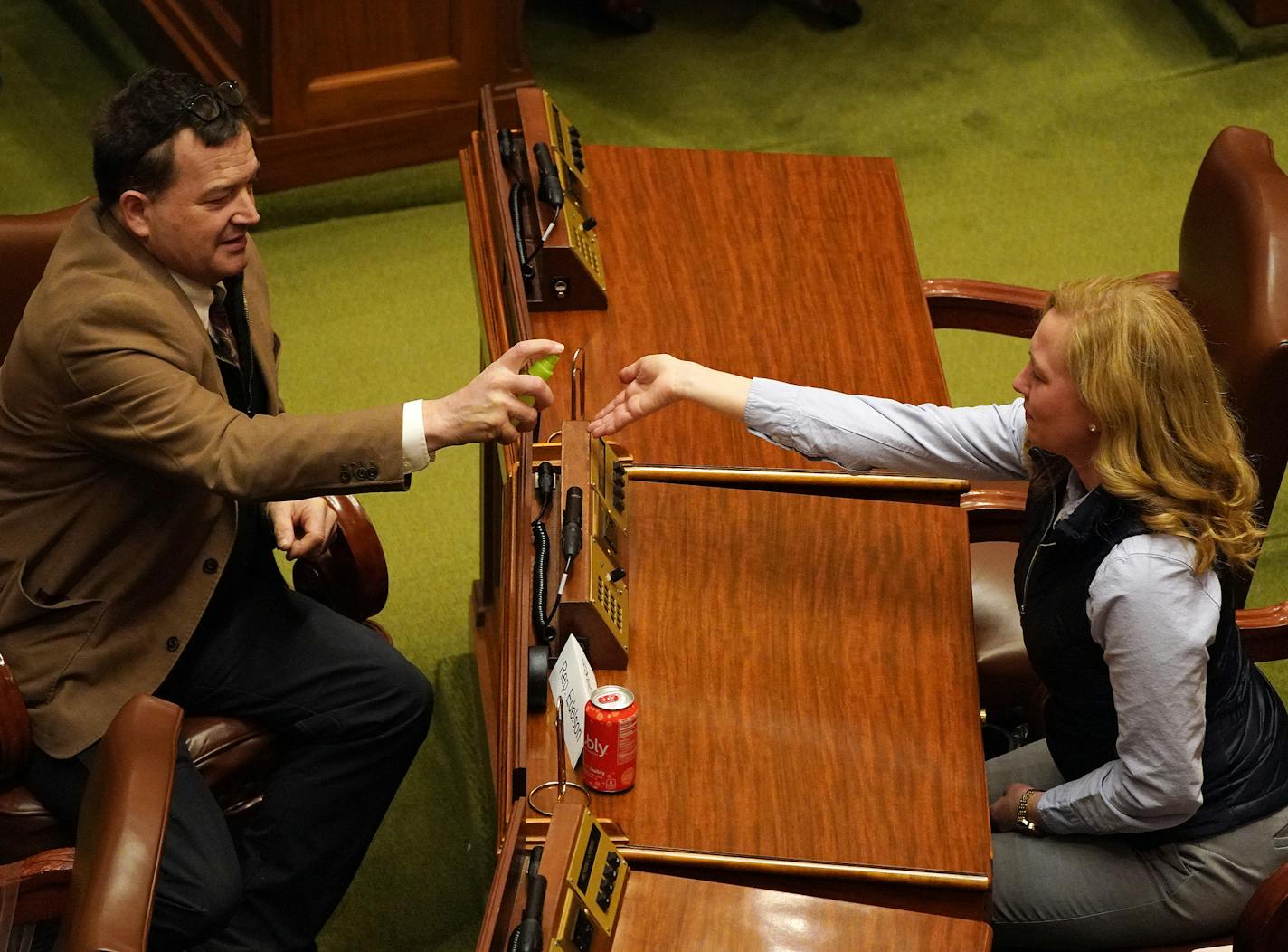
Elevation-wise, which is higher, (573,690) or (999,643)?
(573,690)

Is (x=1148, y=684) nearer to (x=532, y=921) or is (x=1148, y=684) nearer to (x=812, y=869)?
(x=812, y=869)

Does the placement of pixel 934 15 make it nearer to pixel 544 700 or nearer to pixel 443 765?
pixel 443 765

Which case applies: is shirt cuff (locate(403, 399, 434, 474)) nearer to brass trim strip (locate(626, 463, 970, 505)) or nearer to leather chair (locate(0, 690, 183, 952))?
brass trim strip (locate(626, 463, 970, 505))

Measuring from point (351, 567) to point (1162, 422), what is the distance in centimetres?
128

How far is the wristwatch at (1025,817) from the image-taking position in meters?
2.19

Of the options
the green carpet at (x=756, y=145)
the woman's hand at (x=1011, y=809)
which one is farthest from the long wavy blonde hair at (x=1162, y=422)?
the green carpet at (x=756, y=145)

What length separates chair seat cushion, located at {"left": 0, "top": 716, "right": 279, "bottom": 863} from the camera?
222 centimetres

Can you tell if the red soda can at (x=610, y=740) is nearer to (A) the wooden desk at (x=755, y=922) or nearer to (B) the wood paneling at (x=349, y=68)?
(A) the wooden desk at (x=755, y=922)

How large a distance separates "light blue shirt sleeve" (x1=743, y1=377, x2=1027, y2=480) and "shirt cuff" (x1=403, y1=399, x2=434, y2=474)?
482 millimetres

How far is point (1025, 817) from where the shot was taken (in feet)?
7.20

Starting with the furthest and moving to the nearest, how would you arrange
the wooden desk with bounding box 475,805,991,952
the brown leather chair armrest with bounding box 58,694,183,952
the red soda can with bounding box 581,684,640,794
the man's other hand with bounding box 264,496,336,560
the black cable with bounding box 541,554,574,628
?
the man's other hand with bounding box 264,496,336,560, the black cable with bounding box 541,554,574,628, the red soda can with bounding box 581,684,640,794, the wooden desk with bounding box 475,805,991,952, the brown leather chair armrest with bounding box 58,694,183,952

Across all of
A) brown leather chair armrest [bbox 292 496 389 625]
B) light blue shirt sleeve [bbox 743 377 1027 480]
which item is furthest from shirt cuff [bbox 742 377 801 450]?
brown leather chair armrest [bbox 292 496 389 625]

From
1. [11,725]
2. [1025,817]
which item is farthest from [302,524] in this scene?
[1025,817]

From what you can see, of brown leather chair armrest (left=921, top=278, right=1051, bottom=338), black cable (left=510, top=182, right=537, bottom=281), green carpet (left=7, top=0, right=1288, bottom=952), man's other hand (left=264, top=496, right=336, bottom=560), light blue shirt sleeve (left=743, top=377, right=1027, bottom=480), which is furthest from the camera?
green carpet (left=7, top=0, right=1288, bottom=952)
